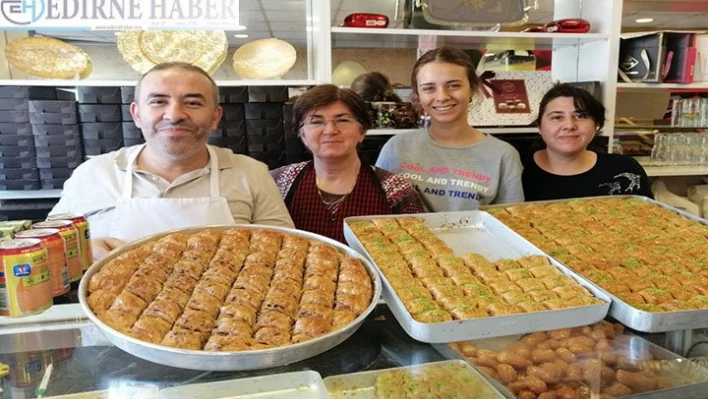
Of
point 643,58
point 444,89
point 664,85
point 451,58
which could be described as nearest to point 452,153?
point 444,89

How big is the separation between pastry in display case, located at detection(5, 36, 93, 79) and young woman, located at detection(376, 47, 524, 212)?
1.66 m

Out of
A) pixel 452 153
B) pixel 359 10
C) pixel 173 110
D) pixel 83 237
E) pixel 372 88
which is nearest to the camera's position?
pixel 83 237

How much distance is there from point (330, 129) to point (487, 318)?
3.62 ft

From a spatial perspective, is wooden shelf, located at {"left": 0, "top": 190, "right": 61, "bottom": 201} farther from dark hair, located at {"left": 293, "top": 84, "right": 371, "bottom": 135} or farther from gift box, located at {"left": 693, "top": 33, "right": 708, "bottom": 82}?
gift box, located at {"left": 693, "top": 33, "right": 708, "bottom": 82}

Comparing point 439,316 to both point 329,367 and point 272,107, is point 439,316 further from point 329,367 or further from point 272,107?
point 272,107

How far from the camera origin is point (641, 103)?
3660 millimetres

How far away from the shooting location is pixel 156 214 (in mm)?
1688

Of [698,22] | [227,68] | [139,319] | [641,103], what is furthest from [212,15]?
[698,22]

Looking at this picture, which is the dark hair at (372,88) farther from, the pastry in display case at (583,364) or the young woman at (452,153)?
the pastry in display case at (583,364)

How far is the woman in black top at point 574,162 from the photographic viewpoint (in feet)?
7.11

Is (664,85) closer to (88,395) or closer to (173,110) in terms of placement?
(173,110)

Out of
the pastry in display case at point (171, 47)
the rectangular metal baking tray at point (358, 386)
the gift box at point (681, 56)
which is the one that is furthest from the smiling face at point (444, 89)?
the gift box at point (681, 56)

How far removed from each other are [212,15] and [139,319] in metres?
1.91

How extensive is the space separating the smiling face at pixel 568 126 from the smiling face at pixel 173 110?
4.64 feet
